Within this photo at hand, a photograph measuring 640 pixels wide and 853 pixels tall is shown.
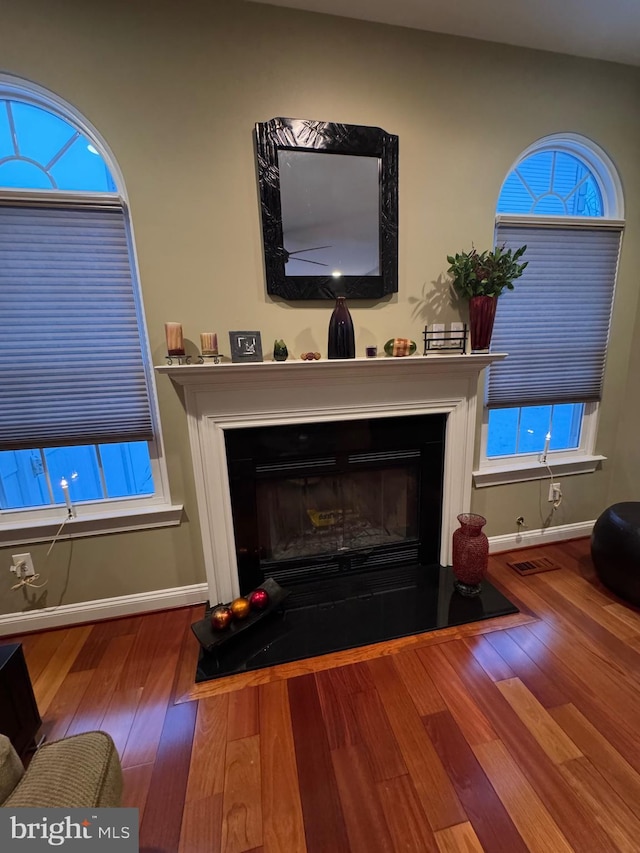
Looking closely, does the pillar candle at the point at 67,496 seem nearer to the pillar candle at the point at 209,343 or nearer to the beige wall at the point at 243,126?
the beige wall at the point at 243,126

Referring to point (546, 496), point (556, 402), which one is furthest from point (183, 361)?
point (546, 496)

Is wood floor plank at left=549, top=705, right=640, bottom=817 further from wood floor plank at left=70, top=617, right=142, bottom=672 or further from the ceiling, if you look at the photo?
the ceiling

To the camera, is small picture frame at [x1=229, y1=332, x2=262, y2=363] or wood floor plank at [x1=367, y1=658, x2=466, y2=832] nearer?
wood floor plank at [x1=367, y1=658, x2=466, y2=832]

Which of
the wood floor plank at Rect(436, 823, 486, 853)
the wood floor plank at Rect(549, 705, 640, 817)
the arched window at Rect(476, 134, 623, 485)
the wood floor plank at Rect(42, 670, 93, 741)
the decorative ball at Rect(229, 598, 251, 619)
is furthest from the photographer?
the arched window at Rect(476, 134, 623, 485)

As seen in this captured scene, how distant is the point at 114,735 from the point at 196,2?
286cm

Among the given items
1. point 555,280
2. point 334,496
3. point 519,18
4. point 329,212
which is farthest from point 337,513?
point 519,18

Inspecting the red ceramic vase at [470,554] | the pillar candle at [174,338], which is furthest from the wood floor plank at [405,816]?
the pillar candle at [174,338]

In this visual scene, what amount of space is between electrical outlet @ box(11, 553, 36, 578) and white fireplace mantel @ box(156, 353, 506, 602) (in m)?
0.83

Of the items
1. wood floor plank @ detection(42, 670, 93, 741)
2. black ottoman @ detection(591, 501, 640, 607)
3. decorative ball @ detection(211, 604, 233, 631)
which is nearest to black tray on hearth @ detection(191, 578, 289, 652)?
decorative ball @ detection(211, 604, 233, 631)

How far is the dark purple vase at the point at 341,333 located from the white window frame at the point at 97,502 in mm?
859

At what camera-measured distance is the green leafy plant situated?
5.73 feet

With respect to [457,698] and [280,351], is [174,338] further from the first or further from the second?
[457,698]

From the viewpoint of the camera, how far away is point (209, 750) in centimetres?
127

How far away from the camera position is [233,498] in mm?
1854
